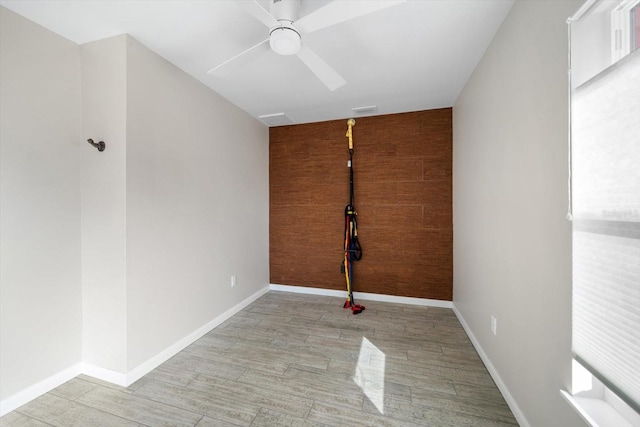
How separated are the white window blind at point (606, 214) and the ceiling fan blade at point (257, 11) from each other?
1427 mm

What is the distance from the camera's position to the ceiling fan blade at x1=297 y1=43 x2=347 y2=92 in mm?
1574

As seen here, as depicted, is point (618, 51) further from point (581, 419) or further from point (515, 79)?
point (581, 419)

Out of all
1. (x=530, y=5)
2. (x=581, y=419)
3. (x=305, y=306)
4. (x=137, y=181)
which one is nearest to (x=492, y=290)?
(x=581, y=419)

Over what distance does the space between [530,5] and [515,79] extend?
37 cm

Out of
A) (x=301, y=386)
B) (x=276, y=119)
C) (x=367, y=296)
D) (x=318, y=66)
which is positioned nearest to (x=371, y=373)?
(x=301, y=386)

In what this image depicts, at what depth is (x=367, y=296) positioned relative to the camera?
350cm

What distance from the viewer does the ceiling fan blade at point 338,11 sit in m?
1.22

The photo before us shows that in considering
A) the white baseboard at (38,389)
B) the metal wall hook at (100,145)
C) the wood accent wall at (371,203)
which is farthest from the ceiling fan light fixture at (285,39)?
the white baseboard at (38,389)

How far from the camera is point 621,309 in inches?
31.9

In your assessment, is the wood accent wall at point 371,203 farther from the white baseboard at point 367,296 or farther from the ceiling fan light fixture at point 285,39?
the ceiling fan light fixture at point 285,39

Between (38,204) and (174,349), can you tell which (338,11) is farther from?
(174,349)

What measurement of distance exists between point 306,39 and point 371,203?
2191mm

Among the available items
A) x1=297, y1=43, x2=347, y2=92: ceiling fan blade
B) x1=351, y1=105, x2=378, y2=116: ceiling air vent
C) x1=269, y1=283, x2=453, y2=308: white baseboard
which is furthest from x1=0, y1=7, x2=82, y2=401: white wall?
x1=351, y1=105, x2=378, y2=116: ceiling air vent

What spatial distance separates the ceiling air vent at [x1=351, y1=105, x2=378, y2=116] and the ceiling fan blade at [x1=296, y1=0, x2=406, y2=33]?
6.12 ft
